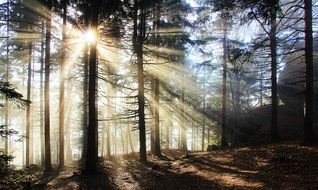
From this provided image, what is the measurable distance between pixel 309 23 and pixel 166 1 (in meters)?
9.29

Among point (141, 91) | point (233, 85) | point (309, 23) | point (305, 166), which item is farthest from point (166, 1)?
point (233, 85)

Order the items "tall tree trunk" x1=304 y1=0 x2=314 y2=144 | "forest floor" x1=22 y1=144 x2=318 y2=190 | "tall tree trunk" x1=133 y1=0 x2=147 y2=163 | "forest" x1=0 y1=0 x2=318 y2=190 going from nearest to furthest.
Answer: "forest floor" x1=22 y1=144 x2=318 y2=190 → "forest" x1=0 y1=0 x2=318 y2=190 → "tall tree trunk" x1=304 y1=0 x2=314 y2=144 → "tall tree trunk" x1=133 y1=0 x2=147 y2=163

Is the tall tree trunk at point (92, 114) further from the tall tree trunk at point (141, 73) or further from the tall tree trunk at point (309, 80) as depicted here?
the tall tree trunk at point (309, 80)

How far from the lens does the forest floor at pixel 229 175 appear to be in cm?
1018

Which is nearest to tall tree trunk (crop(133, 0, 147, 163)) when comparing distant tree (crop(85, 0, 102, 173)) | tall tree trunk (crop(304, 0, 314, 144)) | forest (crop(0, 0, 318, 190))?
forest (crop(0, 0, 318, 190))

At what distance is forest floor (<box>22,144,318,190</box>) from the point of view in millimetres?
10180

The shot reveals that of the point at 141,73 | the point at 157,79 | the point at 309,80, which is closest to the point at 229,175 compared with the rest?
the point at 309,80

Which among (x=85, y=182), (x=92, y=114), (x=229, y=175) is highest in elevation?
(x=92, y=114)

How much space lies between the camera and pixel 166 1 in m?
20.8

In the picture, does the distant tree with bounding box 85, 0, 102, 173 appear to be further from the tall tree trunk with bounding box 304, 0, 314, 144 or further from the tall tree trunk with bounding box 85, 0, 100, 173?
the tall tree trunk with bounding box 304, 0, 314, 144

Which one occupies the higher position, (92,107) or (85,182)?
(92,107)

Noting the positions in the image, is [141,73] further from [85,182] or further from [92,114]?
[85,182]

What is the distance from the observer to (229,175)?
12281 millimetres

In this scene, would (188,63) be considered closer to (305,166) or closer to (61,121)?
(61,121)
